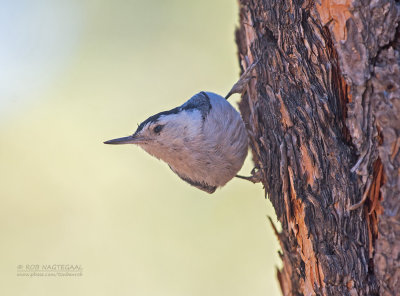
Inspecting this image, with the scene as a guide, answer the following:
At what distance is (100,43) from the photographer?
6316 millimetres

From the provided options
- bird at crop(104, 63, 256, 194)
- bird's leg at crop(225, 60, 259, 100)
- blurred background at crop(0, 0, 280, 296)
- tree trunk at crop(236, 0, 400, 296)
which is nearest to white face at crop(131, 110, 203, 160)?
bird at crop(104, 63, 256, 194)

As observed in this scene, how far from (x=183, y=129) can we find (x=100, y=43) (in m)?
3.22

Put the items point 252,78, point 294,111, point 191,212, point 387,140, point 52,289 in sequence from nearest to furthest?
point 387,140
point 294,111
point 252,78
point 52,289
point 191,212

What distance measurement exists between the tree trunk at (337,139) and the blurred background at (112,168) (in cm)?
268

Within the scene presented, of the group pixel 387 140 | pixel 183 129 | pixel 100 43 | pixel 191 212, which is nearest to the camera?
pixel 387 140

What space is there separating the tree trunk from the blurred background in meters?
2.68

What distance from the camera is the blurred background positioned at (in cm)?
538

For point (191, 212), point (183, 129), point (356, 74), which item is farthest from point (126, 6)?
point (356, 74)

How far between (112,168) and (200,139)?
256 centimetres

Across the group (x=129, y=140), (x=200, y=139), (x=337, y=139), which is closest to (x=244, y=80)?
(x=200, y=139)

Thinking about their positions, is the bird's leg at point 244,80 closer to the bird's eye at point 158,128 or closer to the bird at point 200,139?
the bird at point 200,139

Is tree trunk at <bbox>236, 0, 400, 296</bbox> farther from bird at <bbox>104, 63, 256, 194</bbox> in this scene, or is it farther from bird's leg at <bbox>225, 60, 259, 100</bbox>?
bird at <bbox>104, 63, 256, 194</bbox>

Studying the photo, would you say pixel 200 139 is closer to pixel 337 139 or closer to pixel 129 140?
pixel 129 140

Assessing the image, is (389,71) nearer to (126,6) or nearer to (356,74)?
(356,74)
